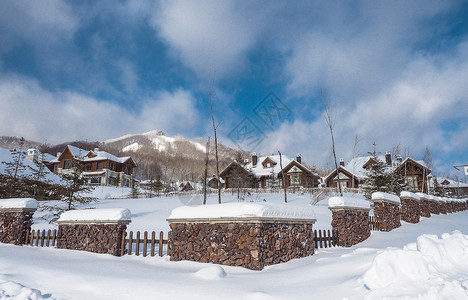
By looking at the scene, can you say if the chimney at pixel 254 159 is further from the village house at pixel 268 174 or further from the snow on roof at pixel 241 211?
the snow on roof at pixel 241 211

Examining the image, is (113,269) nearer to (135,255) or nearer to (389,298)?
(135,255)

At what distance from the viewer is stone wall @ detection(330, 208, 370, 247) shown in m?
9.50

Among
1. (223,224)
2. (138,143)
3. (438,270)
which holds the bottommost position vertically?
(438,270)

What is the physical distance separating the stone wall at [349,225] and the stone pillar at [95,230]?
21.7 feet

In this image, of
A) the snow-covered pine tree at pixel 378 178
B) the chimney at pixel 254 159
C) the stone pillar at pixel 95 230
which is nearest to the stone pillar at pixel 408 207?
the snow-covered pine tree at pixel 378 178

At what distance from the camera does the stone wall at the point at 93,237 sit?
28.4 feet

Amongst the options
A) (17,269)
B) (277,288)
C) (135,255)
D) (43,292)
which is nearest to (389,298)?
(277,288)

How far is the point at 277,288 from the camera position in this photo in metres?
4.82

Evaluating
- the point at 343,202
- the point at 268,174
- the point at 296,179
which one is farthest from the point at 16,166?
the point at 296,179

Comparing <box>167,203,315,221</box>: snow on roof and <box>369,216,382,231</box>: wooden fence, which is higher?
<box>167,203,315,221</box>: snow on roof

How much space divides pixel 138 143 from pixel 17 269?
129 m

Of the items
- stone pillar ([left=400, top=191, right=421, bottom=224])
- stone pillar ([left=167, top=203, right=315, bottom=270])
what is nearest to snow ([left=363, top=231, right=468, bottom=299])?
stone pillar ([left=167, top=203, right=315, bottom=270])

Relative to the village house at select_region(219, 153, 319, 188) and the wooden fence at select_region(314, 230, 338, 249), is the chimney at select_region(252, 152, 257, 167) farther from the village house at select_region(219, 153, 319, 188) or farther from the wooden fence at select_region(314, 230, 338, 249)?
the wooden fence at select_region(314, 230, 338, 249)

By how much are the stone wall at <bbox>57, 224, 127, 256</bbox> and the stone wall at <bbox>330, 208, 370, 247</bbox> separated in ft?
22.0
